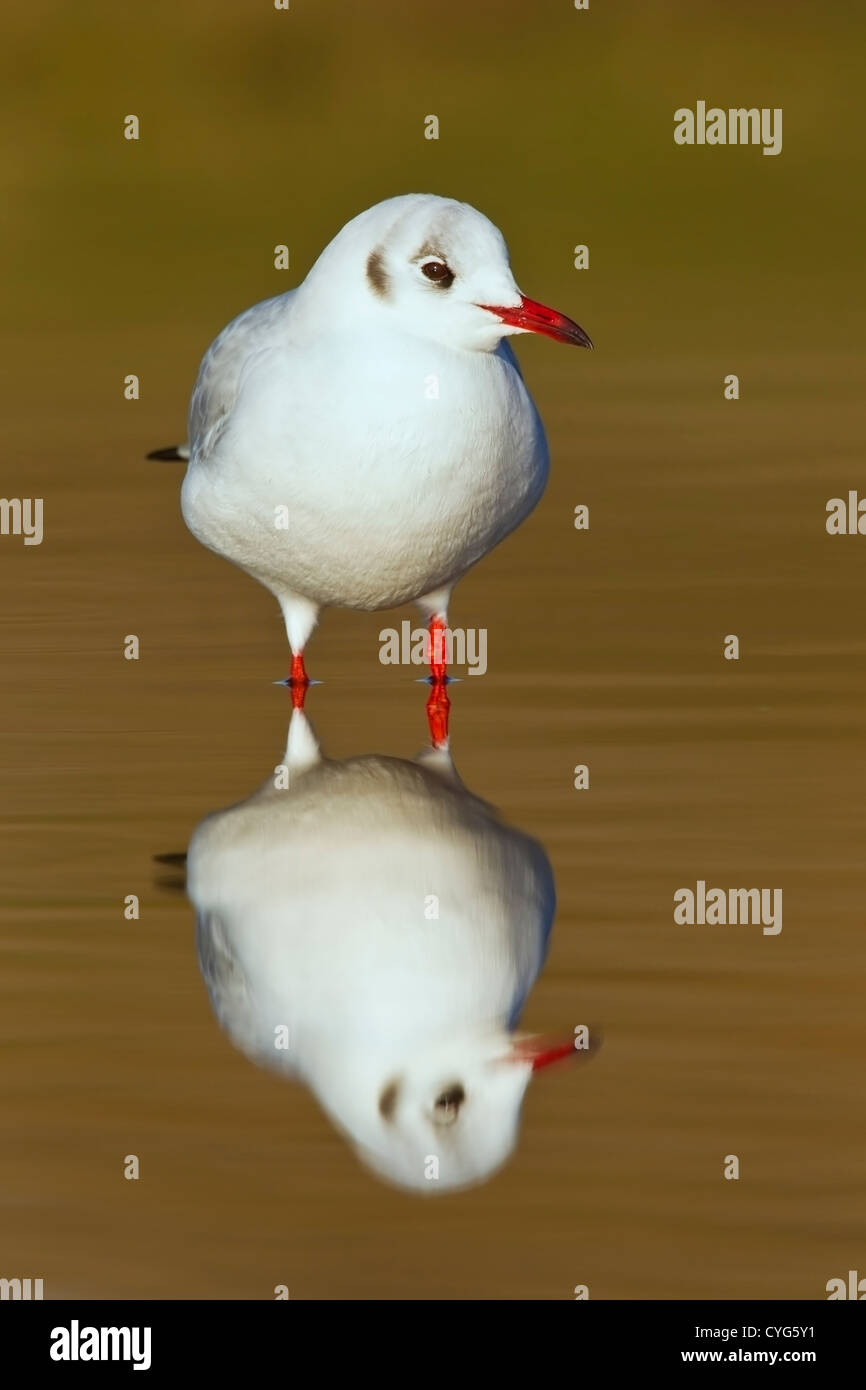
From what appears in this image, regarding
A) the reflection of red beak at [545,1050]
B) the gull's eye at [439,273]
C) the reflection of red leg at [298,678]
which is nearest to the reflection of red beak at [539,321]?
the gull's eye at [439,273]

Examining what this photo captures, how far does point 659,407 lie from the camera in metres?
17.0

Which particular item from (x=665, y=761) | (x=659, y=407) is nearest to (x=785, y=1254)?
(x=665, y=761)

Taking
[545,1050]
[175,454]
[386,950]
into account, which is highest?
[175,454]

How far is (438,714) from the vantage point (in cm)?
944

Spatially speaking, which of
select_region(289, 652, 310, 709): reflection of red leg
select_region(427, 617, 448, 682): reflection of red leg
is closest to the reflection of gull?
select_region(289, 652, 310, 709): reflection of red leg

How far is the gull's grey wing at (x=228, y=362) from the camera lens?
9328mm

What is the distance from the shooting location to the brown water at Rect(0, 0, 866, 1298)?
5340 millimetres

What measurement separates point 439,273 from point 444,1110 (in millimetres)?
3580

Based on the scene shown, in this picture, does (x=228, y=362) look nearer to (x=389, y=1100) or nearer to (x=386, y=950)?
(x=386, y=950)

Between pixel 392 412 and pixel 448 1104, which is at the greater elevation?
pixel 392 412

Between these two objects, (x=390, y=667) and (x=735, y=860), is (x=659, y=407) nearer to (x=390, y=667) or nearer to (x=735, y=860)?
(x=390, y=667)

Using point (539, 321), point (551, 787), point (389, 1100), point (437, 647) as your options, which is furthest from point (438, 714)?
point (389, 1100)

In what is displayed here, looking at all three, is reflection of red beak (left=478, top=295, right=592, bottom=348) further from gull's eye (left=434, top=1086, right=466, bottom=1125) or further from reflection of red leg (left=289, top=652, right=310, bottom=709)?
gull's eye (left=434, top=1086, right=466, bottom=1125)
